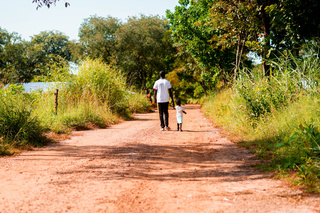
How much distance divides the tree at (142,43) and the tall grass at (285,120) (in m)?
25.6

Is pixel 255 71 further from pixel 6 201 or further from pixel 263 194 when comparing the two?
pixel 6 201

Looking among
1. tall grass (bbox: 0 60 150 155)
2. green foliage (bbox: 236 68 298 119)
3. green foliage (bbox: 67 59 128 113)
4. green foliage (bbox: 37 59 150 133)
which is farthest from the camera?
green foliage (bbox: 67 59 128 113)

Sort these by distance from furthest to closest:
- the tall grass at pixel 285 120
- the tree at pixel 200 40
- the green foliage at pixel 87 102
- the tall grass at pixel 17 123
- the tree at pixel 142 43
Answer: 1. the tree at pixel 142 43
2. the tree at pixel 200 40
3. the green foliage at pixel 87 102
4. the tall grass at pixel 17 123
5. the tall grass at pixel 285 120

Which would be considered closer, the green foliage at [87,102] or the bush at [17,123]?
the bush at [17,123]

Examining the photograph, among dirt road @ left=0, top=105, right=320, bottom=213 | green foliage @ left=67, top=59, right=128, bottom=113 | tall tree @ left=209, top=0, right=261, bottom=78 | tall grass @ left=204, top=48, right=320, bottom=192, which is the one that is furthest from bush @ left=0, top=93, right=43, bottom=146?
tall tree @ left=209, top=0, right=261, bottom=78

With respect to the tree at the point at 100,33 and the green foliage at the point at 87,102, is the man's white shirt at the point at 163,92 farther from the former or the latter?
the tree at the point at 100,33

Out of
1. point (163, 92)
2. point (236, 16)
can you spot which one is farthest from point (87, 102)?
point (236, 16)

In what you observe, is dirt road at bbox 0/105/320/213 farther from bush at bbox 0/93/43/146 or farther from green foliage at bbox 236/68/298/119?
green foliage at bbox 236/68/298/119

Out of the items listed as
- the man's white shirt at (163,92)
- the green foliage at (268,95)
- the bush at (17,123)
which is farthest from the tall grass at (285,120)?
the bush at (17,123)

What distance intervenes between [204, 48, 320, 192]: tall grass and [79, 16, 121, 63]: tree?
27.6 m

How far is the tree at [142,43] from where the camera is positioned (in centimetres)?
3394

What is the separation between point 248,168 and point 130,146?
10.1 ft

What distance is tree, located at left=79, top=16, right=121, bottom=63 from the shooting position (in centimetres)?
3475

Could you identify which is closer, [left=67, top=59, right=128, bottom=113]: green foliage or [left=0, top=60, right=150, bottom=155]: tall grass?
[left=0, top=60, right=150, bottom=155]: tall grass
